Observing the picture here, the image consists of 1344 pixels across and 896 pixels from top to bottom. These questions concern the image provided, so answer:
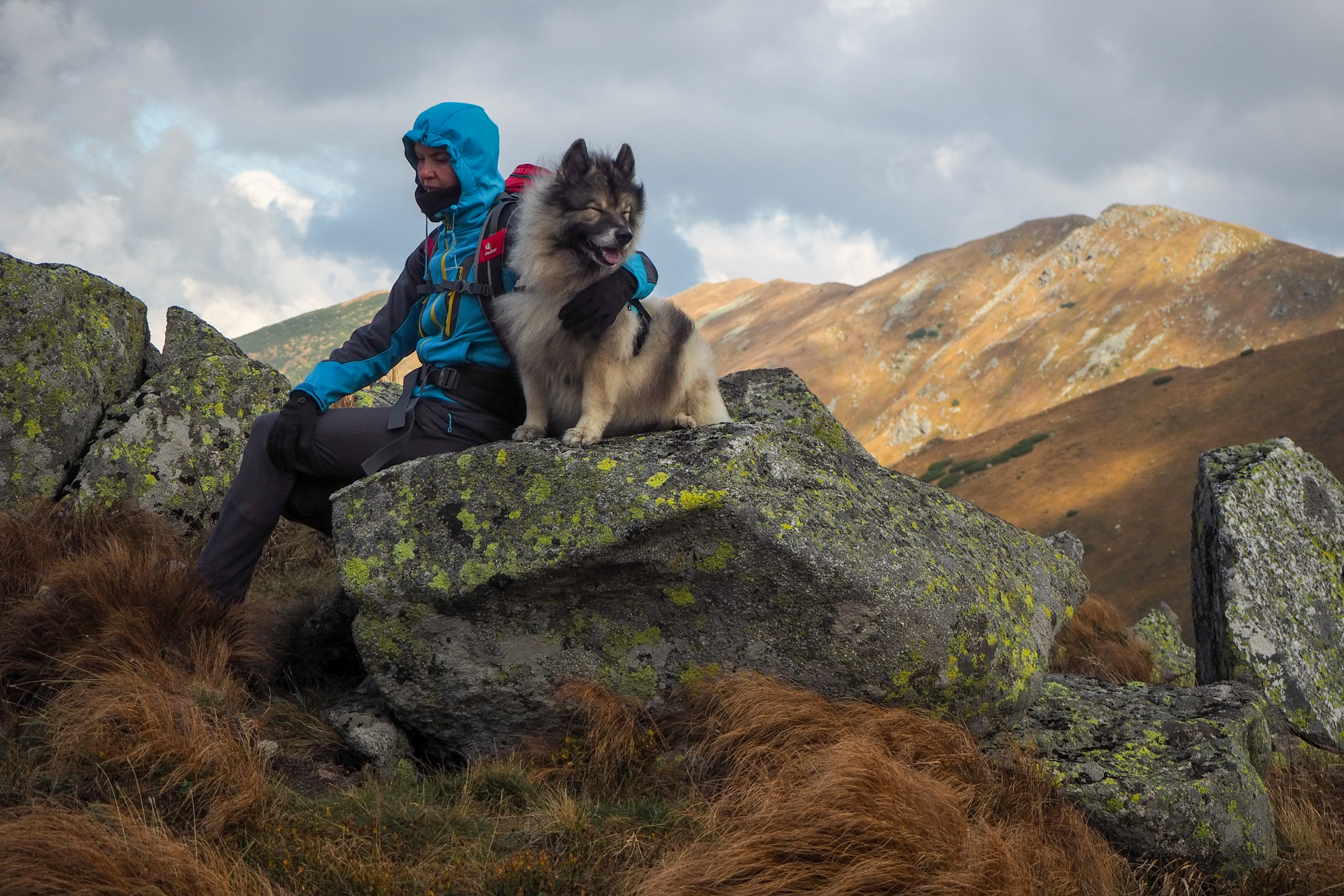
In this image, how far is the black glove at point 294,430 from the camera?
5246 millimetres

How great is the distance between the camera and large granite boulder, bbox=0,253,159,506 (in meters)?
7.12

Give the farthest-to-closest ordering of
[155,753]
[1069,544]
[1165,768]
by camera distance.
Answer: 1. [1069,544]
2. [1165,768]
3. [155,753]

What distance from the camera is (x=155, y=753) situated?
3777 millimetres

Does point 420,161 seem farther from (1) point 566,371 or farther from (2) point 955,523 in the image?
(2) point 955,523

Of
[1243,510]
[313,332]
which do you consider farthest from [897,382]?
[1243,510]

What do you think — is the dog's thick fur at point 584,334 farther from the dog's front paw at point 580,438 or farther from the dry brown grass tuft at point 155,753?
the dry brown grass tuft at point 155,753

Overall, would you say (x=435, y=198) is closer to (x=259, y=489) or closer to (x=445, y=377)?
(x=445, y=377)

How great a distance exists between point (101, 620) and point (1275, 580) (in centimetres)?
821

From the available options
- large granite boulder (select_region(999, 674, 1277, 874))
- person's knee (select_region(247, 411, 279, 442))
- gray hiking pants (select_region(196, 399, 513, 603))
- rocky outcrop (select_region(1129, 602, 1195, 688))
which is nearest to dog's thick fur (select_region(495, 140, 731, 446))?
gray hiking pants (select_region(196, 399, 513, 603))

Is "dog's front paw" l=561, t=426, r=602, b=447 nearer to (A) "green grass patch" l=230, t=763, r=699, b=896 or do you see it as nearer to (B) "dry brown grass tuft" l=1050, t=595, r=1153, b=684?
(A) "green grass patch" l=230, t=763, r=699, b=896

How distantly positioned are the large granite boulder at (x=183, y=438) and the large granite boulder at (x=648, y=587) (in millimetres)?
3637

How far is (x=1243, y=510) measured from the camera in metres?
7.23

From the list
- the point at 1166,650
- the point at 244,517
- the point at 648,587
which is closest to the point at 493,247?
the point at 244,517

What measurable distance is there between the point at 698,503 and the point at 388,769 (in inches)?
79.7
